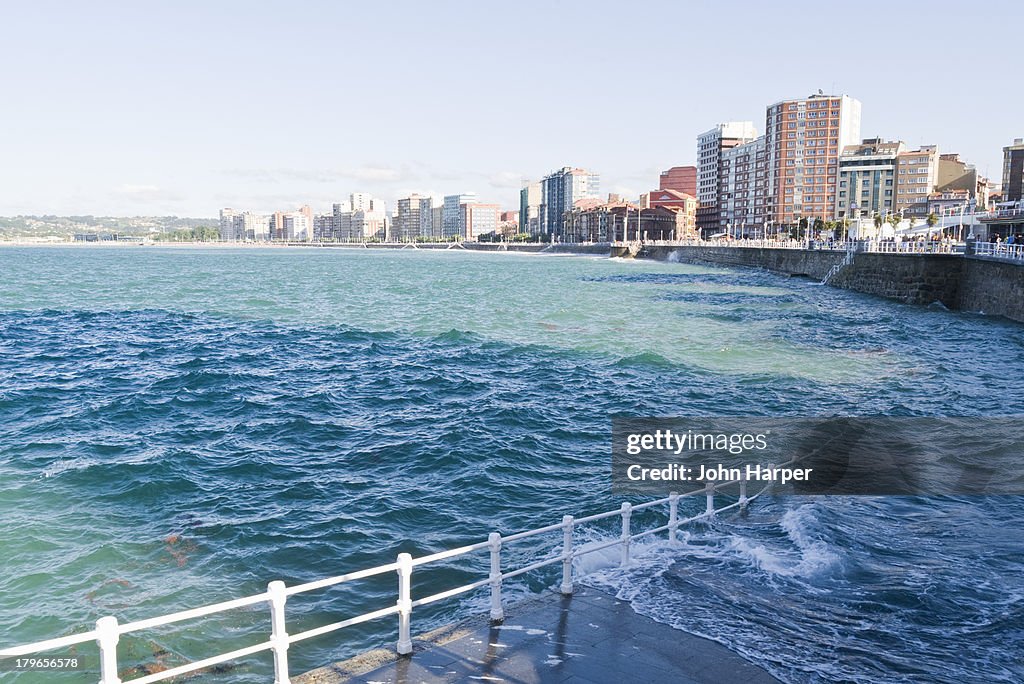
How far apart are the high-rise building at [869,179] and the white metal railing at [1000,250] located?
128 meters

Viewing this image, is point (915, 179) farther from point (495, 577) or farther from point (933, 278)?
point (495, 577)

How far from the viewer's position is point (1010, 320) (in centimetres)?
4759

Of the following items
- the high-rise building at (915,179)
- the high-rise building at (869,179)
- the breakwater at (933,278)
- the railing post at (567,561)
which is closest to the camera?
the railing post at (567,561)

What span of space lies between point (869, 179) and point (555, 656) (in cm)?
19232

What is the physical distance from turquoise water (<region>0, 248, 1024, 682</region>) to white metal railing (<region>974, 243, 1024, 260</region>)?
6.05 meters

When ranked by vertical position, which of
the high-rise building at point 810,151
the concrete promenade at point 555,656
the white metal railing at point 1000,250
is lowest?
the concrete promenade at point 555,656

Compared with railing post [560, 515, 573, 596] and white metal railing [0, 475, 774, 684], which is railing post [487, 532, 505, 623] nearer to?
white metal railing [0, 475, 774, 684]

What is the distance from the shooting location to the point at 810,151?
189 m

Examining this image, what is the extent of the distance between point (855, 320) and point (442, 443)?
3760 cm

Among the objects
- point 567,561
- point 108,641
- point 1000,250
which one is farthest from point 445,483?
point 1000,250

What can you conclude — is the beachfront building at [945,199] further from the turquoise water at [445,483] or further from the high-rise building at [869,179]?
the turquoise water at [445,483]

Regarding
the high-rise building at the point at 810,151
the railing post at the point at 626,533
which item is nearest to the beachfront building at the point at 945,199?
the high-rise building at the point at 810,151

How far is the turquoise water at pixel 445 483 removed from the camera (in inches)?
423

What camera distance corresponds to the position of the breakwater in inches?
1934
